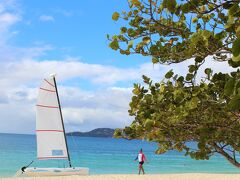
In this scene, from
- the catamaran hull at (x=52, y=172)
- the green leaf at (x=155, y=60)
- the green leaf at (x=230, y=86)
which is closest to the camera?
the green leaf at (x=230, y=86)

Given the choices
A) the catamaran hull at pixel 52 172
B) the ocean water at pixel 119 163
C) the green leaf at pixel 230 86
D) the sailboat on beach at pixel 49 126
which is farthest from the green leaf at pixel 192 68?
the sailboat on beach at pixel 49 126

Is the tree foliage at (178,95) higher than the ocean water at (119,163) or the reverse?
higher

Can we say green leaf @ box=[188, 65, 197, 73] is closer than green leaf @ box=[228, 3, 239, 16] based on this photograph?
No

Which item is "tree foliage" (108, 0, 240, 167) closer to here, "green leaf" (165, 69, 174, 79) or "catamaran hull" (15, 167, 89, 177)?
"green leaf" (165, 69, 174, 79)

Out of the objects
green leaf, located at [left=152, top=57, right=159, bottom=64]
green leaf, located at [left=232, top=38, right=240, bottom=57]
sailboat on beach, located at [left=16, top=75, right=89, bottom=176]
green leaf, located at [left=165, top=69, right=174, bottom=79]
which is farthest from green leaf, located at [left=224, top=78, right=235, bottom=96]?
sailboat on beach, located at [left=16, top=75, right=89, bottom=176]

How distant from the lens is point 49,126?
29.4 meters

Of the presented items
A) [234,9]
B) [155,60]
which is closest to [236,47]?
[234,9]

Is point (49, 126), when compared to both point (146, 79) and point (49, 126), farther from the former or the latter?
point (146, 79)

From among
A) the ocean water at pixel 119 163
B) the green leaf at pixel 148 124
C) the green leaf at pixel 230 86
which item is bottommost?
the ocean water at pixel 119 163

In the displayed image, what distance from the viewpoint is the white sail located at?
28969mm

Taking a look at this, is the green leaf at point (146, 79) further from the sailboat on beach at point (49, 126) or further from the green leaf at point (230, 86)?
the sailboat on beach at point (49, 126)

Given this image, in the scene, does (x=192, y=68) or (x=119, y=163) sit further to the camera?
(x=119, y=163)

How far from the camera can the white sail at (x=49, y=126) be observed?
95.0 ft

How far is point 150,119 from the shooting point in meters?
4.41
